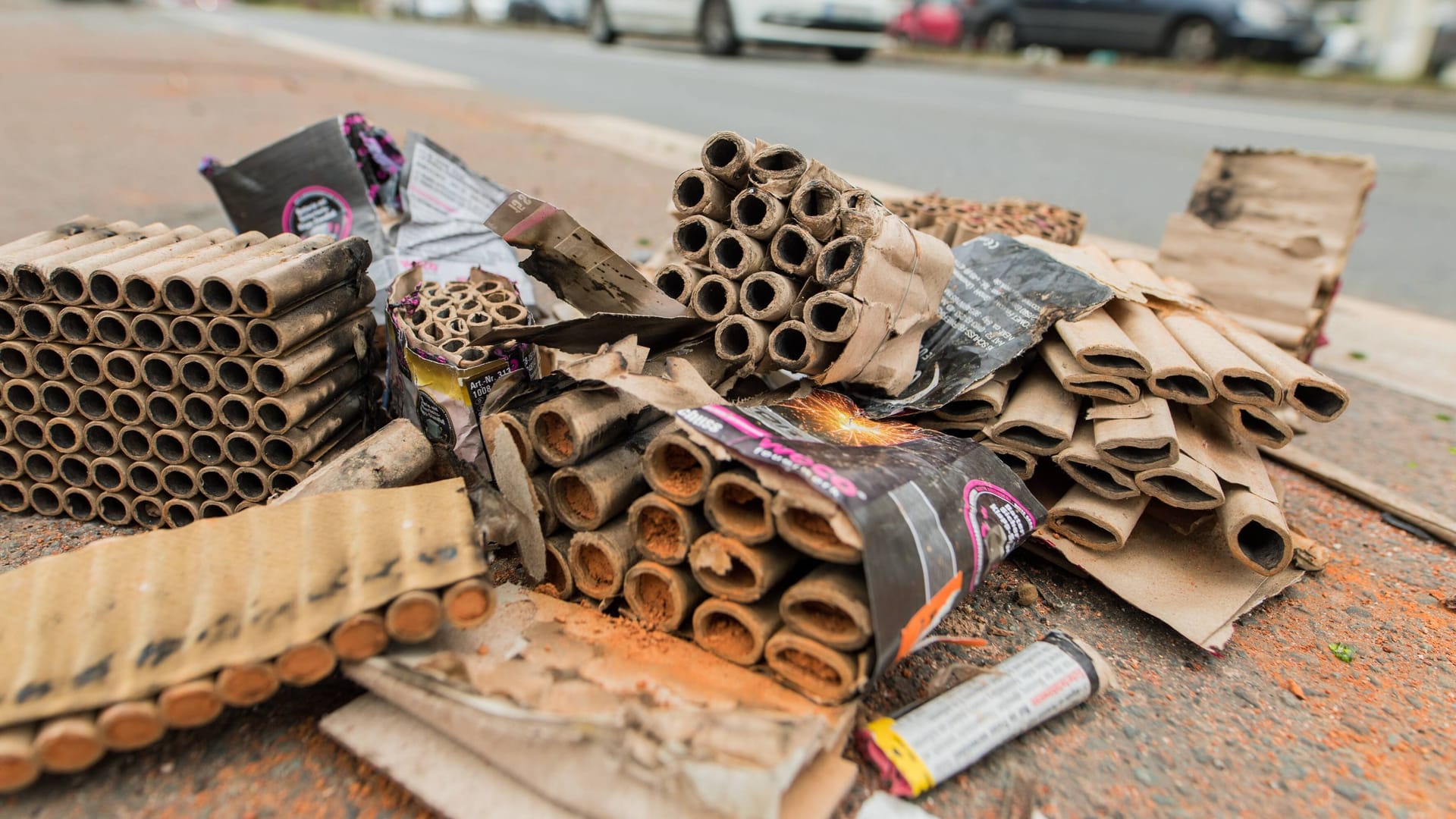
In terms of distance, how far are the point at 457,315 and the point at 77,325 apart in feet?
3.13

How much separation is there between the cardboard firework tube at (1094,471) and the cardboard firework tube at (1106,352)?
0.64ft

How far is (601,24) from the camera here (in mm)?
15867

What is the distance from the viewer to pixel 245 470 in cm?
246

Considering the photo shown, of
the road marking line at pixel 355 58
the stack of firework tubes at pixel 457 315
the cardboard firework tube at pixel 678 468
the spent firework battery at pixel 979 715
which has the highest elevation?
the stack of firework tubes at pixel 457 315

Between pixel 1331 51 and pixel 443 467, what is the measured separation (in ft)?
64.6

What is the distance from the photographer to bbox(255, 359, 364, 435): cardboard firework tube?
237 centimetres

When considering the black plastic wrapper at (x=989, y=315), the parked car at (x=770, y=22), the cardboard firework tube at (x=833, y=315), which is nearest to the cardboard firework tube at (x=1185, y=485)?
the black plastic wrapper at (x=989, y=315)

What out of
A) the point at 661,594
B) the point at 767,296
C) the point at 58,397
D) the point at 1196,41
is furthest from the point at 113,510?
the point at 1196,41

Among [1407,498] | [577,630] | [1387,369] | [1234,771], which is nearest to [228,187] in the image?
[577,630]

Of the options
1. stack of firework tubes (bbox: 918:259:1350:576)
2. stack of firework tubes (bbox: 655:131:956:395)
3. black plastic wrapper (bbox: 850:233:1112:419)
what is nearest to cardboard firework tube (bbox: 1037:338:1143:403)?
stack of firework tubes (bbox: 918:259:1350:576)

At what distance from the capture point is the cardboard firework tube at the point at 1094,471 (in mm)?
2432

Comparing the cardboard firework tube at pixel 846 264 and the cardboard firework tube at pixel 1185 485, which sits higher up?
the cardboard firework tube at pixel 846 264

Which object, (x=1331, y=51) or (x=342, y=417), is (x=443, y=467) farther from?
(x=1331, y=51)

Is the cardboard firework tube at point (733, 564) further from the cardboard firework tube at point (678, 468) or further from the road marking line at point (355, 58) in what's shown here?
the road marking line at point (355, 58)
